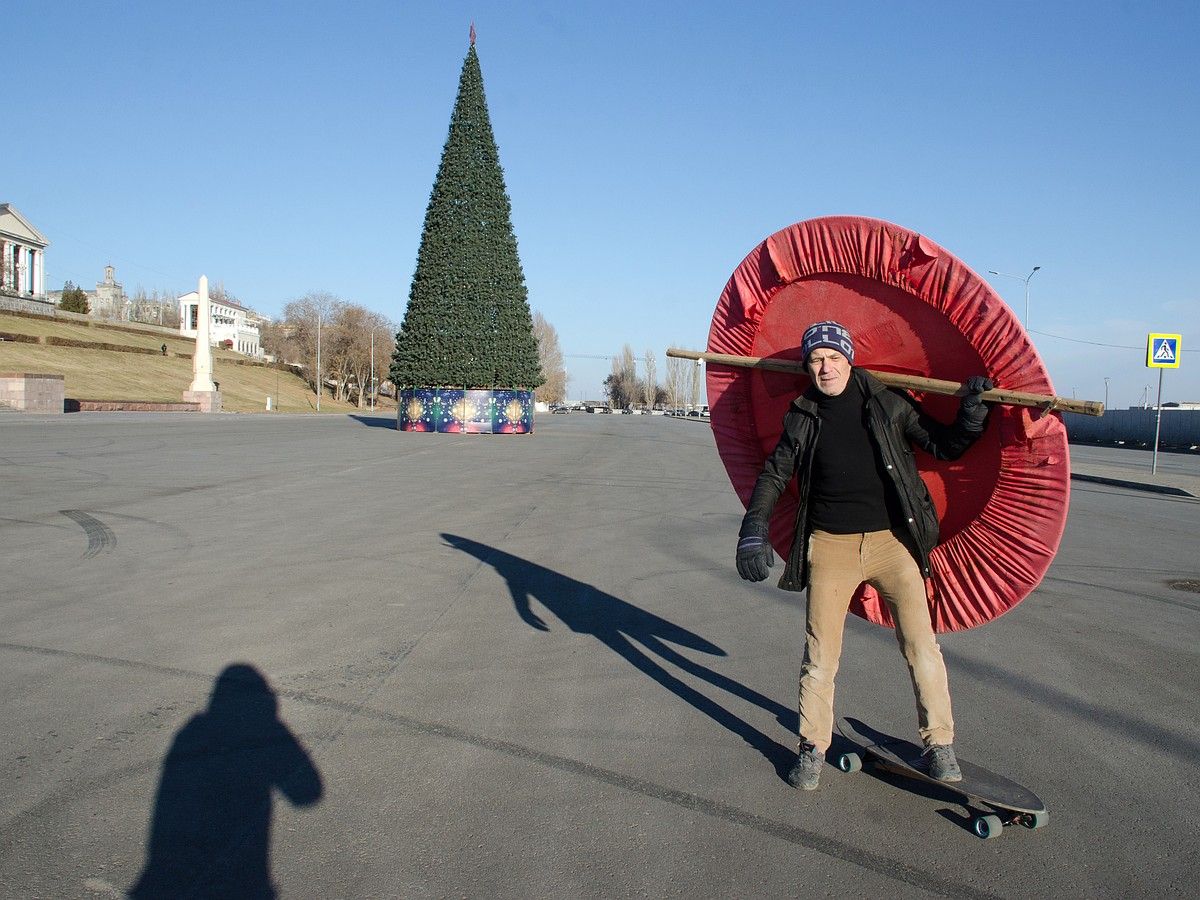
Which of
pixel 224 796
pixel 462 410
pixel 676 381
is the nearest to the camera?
pixel 224 796

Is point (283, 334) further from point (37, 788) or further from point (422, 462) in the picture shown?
point (37, 788)

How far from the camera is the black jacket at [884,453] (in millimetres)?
3484

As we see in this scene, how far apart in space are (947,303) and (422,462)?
16872 mm

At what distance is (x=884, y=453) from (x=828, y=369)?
0.40 meters

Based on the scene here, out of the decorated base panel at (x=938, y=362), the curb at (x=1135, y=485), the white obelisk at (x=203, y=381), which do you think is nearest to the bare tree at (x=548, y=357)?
the white obelisk at (x=203, y=381)

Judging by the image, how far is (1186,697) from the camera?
4754 mm

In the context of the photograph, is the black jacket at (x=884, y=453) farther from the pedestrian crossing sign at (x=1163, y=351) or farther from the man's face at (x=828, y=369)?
the pedestrian crossing sign at (x=1163, y=351)

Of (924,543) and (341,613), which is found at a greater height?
(924,543)

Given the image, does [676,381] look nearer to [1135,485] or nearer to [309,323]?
[309,323]

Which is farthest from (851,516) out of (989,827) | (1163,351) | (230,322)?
(230,322)

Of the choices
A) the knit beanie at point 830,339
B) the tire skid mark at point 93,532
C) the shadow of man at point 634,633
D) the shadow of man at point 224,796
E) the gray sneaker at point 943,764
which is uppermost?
the knit beanie at point 830,339

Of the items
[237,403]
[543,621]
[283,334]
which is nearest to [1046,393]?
[543,621]

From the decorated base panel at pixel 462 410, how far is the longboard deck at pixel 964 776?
3453cm

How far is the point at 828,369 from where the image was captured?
3586mm
